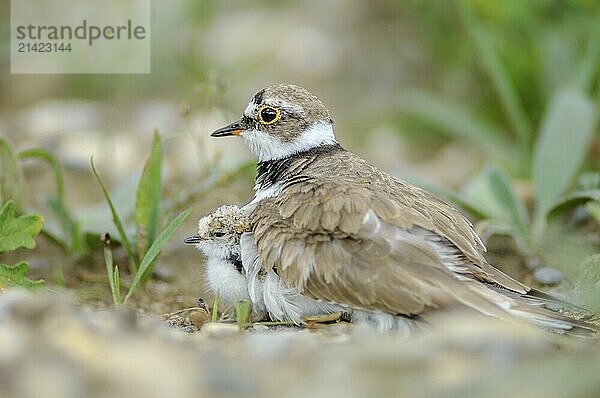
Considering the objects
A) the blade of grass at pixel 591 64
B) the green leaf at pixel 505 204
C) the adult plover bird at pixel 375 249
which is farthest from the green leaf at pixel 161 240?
the blade of grass at pixel 591 64

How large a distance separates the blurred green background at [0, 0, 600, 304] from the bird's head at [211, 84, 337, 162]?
1.54 ft

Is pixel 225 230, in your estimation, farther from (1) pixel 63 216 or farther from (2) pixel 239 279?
(1) pixel 63 216

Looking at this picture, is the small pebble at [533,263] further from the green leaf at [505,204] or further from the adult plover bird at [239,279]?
the adult plover bird at [239,279]

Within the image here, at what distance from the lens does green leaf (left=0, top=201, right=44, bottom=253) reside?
423 cm

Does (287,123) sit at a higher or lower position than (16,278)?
higher

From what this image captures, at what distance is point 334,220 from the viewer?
3.80 metres

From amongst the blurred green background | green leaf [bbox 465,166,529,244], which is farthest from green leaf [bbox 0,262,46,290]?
green leaf [bbox 465,166,529,244]

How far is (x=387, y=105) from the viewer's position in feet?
28.3

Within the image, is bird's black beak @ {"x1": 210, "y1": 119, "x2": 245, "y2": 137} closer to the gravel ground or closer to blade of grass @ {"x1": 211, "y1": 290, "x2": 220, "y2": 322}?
blade of grass @ {"x1": 211, "y1": 290, "x2": 220, "y2": 322}

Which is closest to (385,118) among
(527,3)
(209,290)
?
(527,3)

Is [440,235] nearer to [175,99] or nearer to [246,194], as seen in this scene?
[246,194]

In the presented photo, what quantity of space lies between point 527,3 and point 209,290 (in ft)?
13.0

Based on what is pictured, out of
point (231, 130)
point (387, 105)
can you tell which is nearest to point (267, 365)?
point (231, 130)

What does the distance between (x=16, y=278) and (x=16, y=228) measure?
0.31 metres
